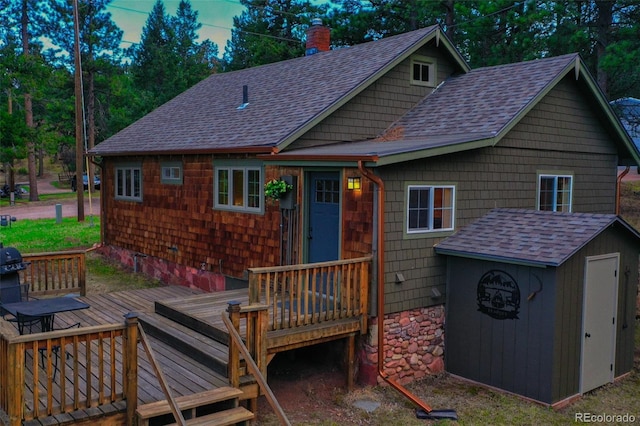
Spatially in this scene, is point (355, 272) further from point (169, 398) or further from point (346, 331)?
point (169, 398)

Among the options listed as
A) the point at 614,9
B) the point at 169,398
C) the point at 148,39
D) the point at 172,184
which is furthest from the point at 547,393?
the point at 148,39

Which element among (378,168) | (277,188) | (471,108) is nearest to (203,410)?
(378,168)

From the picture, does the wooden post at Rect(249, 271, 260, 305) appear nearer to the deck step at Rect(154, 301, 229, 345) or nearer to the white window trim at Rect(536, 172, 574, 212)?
the deck step at Rect(154, 301, 229, 345)

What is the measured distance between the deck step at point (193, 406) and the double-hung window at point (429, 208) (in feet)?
11.8

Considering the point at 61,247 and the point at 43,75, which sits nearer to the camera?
the point at 61,247

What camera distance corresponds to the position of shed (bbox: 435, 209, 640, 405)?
7871mm

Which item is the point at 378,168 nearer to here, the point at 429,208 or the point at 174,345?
the point at 429,208

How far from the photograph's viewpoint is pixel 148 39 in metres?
39.8

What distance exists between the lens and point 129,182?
1475cm

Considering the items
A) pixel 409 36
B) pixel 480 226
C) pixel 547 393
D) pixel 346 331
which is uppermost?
pixel 409 36

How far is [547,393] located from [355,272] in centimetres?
303

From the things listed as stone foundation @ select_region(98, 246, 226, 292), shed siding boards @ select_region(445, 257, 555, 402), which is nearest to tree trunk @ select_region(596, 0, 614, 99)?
shed siding boards @ select_region(445, 257, 555, 402)

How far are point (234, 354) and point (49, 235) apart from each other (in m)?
14.7

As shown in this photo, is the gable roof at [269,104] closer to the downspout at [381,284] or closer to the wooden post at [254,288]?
the downspout at [381,284]
